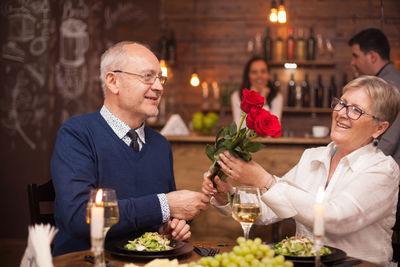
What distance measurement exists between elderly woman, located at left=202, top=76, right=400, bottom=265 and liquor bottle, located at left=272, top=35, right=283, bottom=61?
4.23 metres

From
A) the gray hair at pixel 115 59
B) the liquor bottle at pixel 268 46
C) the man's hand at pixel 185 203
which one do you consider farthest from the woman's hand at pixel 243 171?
the liquor bottle at pixel 268 46

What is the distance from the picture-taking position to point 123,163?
193 cm

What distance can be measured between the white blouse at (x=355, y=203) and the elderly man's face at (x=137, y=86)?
592mm

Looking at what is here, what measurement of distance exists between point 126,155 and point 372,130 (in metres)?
1.03

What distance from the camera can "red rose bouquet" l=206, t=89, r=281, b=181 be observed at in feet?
4.84

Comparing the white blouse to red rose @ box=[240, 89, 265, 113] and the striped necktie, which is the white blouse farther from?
the striped necktie

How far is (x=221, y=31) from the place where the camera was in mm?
6402

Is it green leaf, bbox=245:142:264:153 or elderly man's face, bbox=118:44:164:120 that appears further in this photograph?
elderly man's face, bbox=118:44:164:120

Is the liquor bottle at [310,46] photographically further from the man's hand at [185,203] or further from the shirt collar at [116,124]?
A: the man's hand at [185,203]

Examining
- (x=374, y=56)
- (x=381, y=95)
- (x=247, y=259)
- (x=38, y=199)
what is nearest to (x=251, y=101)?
(x=247, y=259)

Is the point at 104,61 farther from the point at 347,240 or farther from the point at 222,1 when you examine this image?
the point at 222,1

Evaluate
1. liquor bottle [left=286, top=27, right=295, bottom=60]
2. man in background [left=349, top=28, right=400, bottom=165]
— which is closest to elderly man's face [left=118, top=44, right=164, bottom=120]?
man in background [left=349, top=28, right=400, bottom=165]

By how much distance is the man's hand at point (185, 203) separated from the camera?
1815 mm

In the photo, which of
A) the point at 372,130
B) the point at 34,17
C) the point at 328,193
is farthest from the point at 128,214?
the point at 34,17
